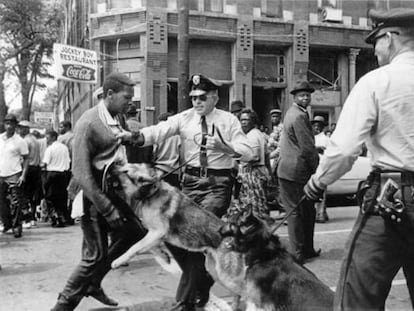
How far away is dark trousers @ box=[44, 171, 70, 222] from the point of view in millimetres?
9492

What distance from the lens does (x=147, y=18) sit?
59.7ft

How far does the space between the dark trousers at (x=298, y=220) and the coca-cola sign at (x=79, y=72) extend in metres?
9.56

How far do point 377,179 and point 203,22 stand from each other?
56.3 ft

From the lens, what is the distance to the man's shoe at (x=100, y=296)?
4430 millimetres

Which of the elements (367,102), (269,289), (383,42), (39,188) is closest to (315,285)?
(269,289)

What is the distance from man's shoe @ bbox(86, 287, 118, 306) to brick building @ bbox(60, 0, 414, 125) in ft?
43.9

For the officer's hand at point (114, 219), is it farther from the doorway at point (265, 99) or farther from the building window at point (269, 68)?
the doorway at point (265, 99)

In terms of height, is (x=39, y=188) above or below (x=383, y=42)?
below

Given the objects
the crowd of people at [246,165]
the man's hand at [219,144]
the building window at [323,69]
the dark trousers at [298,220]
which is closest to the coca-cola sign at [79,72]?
the crowd of people at [246,165]

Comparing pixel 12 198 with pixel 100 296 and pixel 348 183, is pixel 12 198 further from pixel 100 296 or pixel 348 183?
pixel 348 183

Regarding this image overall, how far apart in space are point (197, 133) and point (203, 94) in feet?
1.15

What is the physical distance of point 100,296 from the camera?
4477mm

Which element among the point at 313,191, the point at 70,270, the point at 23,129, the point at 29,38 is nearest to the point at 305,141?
the point at 70,270

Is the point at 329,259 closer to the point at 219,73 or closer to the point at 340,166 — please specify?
the point at 340,166
